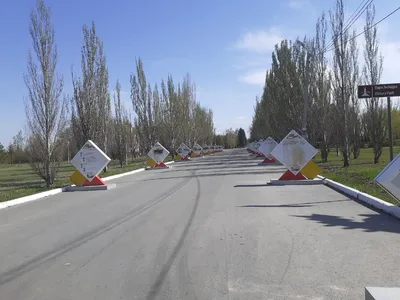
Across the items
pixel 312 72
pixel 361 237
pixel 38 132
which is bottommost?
pixel 361 237

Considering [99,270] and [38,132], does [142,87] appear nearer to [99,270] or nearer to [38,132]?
[38,132]

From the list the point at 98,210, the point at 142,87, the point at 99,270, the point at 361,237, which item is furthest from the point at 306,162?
the point at 142,87

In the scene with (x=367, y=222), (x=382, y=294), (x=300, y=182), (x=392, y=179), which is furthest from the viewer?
(x=300, y=182)

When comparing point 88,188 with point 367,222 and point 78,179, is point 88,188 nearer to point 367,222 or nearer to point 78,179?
point 78,179

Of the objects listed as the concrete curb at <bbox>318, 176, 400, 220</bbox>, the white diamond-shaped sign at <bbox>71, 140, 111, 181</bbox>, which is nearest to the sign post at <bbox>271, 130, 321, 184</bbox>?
the concrete curb at <bbox>318, 176, 400, 220</bbox>

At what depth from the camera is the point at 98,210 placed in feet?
38.2

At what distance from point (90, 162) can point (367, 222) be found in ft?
40.4

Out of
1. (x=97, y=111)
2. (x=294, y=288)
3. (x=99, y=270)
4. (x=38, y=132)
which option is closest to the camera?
(x=294, y=288)

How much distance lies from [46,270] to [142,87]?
46907 mm

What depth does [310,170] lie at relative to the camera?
17250 millimetres

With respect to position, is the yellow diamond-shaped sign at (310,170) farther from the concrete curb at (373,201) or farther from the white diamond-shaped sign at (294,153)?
the concrete curb at (373,201)

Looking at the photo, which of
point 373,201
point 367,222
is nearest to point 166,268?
point 367,222

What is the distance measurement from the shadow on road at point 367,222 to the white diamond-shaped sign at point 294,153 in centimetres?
770

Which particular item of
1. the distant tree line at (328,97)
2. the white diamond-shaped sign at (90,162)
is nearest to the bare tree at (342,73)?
the distant tree line at (328,97)
